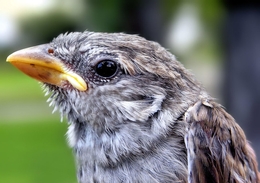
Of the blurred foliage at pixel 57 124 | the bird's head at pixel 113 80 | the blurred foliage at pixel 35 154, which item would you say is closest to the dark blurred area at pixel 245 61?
the blurred foliage at pixel 57 124

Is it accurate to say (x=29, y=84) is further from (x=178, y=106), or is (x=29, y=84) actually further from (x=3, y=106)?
(x=178, y=106)

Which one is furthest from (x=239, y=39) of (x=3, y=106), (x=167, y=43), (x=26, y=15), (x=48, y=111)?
(x=26, y=15)

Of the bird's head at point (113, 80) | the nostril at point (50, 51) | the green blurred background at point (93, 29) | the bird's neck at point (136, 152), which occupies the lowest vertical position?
the bird's neck at point (136, 152)

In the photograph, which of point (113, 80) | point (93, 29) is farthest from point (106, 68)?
point (93, 29)

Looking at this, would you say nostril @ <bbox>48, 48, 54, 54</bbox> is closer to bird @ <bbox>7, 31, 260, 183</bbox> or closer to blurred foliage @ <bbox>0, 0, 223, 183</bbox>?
bird @ <bbox>7, 31, 260, 183</bbox>

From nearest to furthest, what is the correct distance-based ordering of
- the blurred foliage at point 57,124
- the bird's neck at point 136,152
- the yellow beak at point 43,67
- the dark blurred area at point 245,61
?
1. the bird's neck at point 136,152
2. the yellow beak at point 43,67
3. the dark blurred area at point 245,61
4. the blurred foliage at point 57,124

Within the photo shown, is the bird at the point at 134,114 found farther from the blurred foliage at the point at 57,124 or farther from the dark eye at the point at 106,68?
the blurred foliage at the point at 57,124

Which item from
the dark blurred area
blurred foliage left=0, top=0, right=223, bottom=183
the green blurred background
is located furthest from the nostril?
blurred foliage left=0, top=0, right=223, bottom=183
